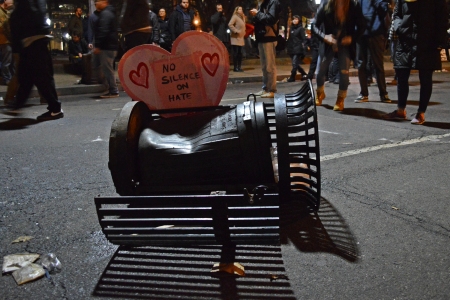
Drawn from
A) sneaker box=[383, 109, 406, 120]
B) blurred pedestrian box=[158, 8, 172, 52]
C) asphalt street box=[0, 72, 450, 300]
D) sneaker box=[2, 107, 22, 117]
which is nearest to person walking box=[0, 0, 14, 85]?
sneaker box=[2, 107, 22, 117]

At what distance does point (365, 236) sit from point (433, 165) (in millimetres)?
1851

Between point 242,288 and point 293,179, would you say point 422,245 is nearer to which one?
point 293,179

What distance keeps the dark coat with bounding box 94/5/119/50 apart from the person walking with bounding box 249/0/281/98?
8.22ft

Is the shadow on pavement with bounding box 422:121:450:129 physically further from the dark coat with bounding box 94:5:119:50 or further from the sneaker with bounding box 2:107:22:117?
the sneaker with bounding box 2:107:22:117

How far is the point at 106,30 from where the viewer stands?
8.31m

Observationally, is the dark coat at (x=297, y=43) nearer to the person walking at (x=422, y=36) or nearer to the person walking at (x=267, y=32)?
the person walking at (x=267, y=32)

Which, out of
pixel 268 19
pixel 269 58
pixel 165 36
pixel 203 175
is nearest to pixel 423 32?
pixel 268 19

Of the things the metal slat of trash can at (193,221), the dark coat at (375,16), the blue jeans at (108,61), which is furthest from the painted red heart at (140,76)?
the dark coat at (375,16)

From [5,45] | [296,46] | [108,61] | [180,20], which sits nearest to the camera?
[108,61]

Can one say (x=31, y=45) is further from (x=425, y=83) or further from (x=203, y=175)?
(x=425, y=83)

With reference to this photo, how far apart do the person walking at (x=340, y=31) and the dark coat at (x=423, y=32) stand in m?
1.11

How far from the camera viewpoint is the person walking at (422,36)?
5.79 meters

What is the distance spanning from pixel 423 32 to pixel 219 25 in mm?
9904

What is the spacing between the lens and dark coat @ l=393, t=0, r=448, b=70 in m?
5.79
